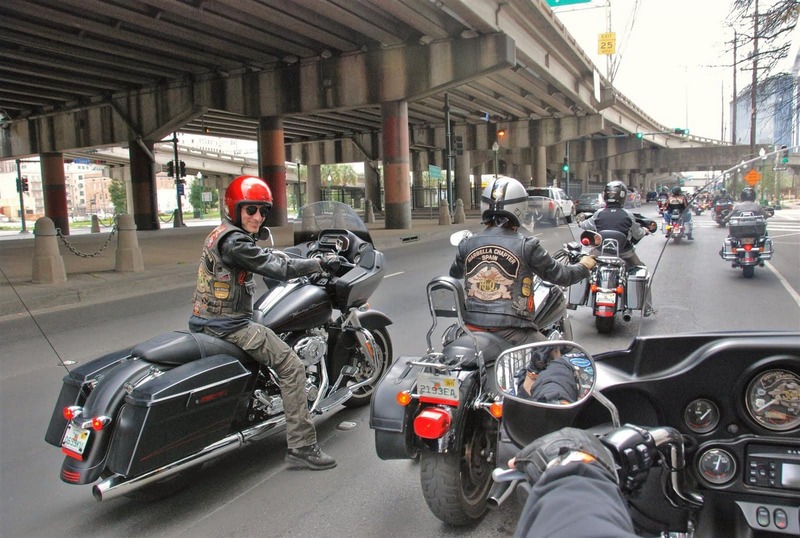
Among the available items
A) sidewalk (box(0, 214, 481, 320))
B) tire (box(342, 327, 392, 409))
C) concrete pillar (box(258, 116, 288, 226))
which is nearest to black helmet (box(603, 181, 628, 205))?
tire (box(342, 327, 392, 409))

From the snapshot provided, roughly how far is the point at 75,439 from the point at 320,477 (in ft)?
4.90

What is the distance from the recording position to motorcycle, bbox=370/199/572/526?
309 cm

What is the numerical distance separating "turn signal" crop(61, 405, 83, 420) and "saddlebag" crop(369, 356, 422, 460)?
1.54 metres

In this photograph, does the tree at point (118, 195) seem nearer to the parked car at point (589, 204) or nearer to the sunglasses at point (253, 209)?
the parked car at point (589, 204)

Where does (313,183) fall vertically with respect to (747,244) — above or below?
above

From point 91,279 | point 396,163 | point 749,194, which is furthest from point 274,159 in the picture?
point 749,194

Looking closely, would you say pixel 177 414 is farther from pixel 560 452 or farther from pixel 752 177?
pixel 752 177

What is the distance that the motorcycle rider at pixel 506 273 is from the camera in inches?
144

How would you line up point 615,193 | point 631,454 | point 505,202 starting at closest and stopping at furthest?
point 631,454 < point 505,202 < point 615,193

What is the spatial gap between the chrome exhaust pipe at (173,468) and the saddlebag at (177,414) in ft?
0.16

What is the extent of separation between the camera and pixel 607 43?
3281 centimetres

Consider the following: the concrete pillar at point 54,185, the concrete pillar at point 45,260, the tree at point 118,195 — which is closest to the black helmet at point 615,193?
the concrete pillar at point 45,260

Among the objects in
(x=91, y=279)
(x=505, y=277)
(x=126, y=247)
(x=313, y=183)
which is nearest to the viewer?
(x=505, y=277)

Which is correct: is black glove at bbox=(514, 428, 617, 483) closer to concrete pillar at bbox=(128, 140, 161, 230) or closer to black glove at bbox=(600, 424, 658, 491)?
black glove at bbox=(600, 424, 658, 491)
